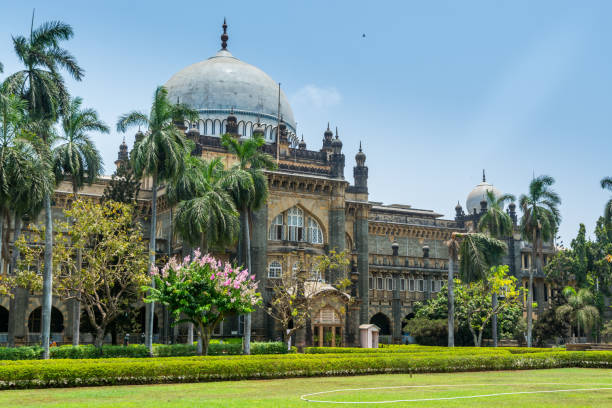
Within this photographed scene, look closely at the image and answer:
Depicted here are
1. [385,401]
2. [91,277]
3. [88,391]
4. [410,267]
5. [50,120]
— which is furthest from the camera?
[410,267]

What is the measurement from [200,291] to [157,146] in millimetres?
10454

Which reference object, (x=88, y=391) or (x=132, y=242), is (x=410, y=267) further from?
(x=88, y=391)

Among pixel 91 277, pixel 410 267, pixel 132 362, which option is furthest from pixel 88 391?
pixel 410 267

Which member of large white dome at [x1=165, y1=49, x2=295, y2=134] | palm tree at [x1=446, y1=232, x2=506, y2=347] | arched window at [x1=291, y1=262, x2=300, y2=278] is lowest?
arched window at [x1=291, y1=262, x2=300, y2=278]

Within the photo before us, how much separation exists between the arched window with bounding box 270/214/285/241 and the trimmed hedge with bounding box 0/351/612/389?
25.9 meters

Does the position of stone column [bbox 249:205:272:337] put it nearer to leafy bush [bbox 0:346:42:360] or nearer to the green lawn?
leafy bush [bbox 0:346:42:360]

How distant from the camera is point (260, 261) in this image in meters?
57.0

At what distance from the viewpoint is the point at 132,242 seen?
4228 centimetres

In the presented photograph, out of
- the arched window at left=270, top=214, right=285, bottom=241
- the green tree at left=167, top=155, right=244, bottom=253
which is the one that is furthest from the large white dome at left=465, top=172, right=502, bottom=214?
the green tree at left=167, top=155, right=244, bottom=253

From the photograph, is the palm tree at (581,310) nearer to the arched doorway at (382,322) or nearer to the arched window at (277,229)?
the arched doorway at (382,322)

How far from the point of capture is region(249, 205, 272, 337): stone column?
5600 centimetres

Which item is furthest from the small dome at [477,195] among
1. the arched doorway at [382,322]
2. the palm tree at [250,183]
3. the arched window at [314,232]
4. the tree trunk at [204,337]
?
the tree trunk at [204,337]

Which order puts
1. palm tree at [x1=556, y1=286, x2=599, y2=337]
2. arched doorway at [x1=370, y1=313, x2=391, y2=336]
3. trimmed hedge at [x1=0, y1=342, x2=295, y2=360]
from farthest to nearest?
arched doorway at [x1=370, y1=313, x2=391, y2=336], palm tree at [x1=556, y1=286, x2=599, y2=337], trimmed hedge at [x1=0, y1=342, x2=295, y2=360]

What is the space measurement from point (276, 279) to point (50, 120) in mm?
26510
